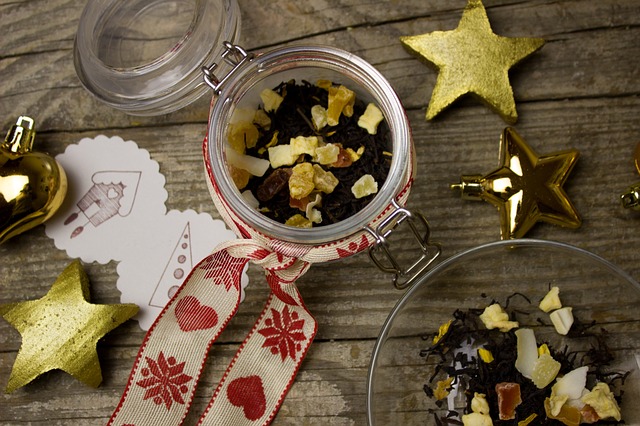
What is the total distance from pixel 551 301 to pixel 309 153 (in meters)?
0.37

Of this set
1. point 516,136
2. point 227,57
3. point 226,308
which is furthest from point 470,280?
point 227,57

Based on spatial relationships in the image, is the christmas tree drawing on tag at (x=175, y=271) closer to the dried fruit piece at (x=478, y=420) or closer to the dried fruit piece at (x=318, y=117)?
the dried fruit piece at (x=318, y=117)

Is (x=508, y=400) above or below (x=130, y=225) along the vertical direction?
below

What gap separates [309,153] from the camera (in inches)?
34.1

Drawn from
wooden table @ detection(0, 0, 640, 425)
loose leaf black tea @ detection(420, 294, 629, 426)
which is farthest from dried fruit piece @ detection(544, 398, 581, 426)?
wooden table @ detection(0, 0, 640, 425)

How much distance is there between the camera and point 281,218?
2.86 ft

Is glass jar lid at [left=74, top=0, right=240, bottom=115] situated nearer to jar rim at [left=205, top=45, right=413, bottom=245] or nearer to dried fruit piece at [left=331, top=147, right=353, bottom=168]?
jar rim at [left=205, top=45, right=413, bottom=245]

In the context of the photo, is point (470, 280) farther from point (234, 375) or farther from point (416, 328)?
point (234, 375)

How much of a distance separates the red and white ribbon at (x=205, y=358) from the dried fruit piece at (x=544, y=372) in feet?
0.93

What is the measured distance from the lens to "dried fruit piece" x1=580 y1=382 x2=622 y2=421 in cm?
86

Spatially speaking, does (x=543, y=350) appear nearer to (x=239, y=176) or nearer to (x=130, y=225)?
(x=239, y=176)

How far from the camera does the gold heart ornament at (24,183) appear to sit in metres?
0.95

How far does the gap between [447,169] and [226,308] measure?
1.15ft

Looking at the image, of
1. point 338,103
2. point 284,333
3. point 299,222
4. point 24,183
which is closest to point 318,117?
point 338,103
